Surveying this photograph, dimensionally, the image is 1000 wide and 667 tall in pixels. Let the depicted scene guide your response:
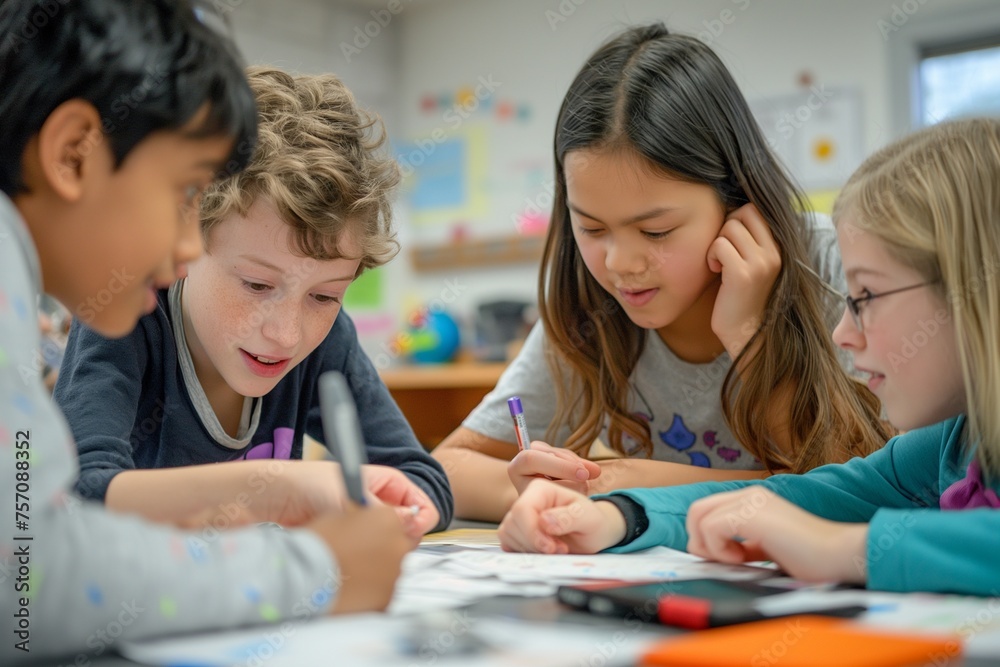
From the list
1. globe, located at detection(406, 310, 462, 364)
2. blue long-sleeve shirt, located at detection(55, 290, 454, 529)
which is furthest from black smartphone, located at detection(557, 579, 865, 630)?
globe, located at detection(406, 310, 462, 364)

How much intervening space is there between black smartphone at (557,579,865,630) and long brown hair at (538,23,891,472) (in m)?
0.55

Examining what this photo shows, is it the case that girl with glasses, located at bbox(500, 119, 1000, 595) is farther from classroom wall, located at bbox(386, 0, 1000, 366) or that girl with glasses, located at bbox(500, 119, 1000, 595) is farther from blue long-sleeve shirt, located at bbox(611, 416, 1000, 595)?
classroom wall, located at bbox(386, 0, 1000, 366)

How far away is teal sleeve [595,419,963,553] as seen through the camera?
0.90 meters

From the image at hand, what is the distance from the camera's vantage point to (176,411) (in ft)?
3.82

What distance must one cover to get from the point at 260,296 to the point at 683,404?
0.63 metres

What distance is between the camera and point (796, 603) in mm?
632

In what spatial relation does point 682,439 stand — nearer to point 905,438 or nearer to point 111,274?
point 905,438

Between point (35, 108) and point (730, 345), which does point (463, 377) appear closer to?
point (730, 345)

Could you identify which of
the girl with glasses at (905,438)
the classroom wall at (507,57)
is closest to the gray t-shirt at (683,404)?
the girl with glasses at (905,438)

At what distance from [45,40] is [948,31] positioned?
128 inches

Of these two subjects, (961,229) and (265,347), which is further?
(265,347)

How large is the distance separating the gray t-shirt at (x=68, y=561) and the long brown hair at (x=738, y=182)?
2.58ft

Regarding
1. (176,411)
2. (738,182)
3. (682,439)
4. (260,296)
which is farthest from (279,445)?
(738,182)

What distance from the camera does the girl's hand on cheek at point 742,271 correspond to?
1205mm
